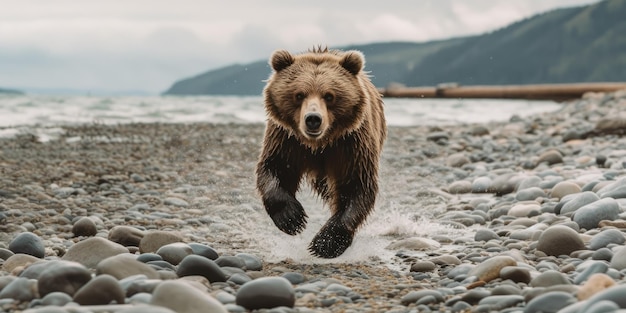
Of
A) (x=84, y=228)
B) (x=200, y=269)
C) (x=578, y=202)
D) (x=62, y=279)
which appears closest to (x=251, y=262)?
(x=200, y=269)

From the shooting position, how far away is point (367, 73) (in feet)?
18.6

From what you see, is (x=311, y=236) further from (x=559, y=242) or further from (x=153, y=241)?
(x=559, y=242)

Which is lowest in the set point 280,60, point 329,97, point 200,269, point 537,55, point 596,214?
point 200,269

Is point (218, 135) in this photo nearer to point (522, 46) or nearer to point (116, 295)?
point (116, 295)

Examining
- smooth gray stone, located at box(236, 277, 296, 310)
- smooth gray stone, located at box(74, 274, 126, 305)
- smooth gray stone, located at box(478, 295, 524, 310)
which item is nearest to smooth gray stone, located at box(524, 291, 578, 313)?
smooth gray stone, located at box(478, 295, 524, 310)

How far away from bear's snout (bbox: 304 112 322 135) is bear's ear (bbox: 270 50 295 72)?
2.25 feet

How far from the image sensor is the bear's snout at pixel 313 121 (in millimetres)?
4324

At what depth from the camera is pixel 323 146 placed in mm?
4668

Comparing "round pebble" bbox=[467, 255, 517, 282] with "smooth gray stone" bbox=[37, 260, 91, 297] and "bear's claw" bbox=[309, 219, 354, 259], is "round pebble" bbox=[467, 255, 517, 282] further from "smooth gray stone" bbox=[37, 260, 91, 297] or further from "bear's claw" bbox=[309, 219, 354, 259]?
"smooth gray stone" bbox=[37, 260, 91, 297]

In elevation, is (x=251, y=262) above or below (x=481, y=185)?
below

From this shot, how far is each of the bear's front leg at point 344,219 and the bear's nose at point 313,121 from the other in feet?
2.26

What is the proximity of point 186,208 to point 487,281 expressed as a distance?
3.87 metres

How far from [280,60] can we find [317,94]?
0.45 meters

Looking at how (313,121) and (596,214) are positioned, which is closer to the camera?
(313,121)
